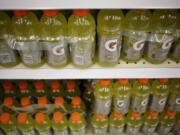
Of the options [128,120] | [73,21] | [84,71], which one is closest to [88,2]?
[73,21]

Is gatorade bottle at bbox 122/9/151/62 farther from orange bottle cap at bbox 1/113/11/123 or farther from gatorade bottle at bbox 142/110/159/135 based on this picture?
orange bottle cap at bbox 1/113/11/123

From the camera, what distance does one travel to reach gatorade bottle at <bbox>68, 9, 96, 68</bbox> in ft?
2.73

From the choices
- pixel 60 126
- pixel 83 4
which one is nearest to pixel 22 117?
pixel 60 126

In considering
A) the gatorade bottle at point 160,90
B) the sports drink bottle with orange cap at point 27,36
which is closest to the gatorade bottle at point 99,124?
the gatorade bottle at point 160,90

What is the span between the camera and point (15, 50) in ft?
2.89

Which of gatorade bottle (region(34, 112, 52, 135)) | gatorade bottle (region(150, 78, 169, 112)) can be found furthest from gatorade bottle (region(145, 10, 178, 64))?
gatorade bottle (region(34, 112, 52, 135))

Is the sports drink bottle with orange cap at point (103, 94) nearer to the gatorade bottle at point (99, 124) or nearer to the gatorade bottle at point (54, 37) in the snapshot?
the gatorade bottle at point (99, 124)

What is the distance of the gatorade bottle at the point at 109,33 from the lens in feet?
2.76

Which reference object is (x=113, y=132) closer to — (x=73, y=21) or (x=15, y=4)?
(x=73, y=21)

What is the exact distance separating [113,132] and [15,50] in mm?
928

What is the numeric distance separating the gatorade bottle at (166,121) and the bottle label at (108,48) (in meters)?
0.70

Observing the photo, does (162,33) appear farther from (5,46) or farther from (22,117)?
(22,117)

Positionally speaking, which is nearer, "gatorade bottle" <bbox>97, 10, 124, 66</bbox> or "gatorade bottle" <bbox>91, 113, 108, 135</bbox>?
"gatorade bottle" <bbox>97, 10, 124, 66</bbox>

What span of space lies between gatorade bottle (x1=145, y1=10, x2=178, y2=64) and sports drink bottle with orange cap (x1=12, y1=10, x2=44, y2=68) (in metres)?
0.56
